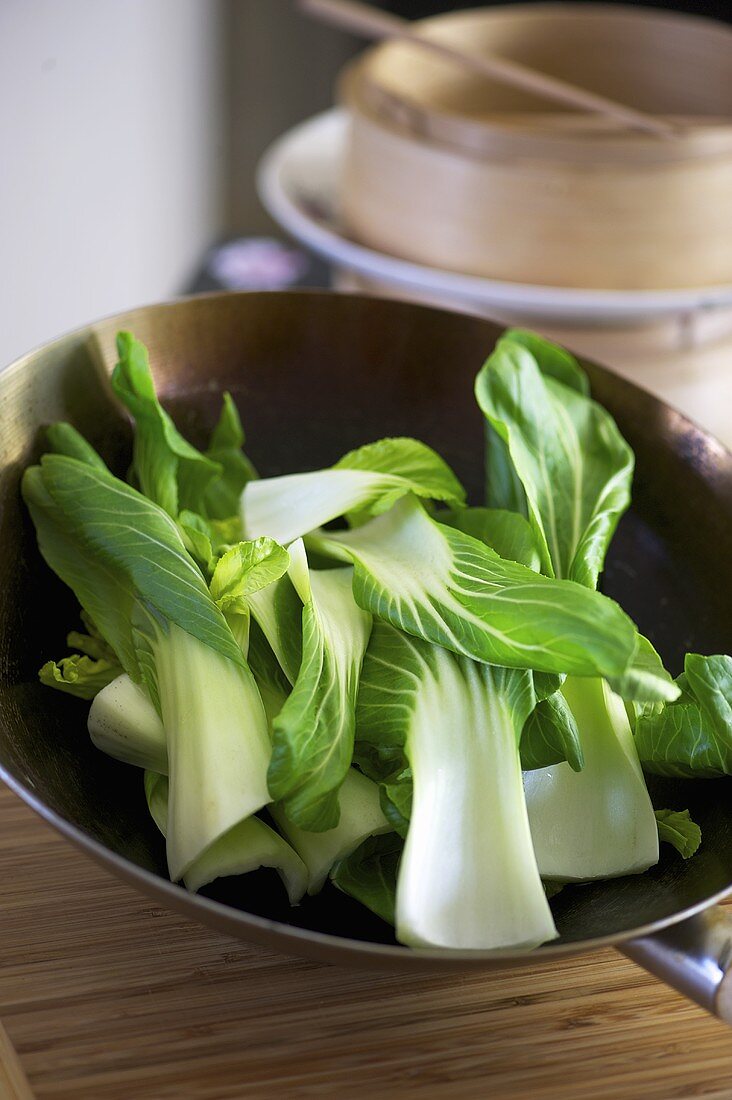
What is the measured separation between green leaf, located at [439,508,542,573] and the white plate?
1.13ft

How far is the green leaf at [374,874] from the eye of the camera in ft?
1.38

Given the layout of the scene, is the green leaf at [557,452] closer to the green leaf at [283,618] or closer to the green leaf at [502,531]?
the green leaf at [502,531]

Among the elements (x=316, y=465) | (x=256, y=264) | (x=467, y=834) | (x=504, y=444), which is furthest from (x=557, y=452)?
(x=256, y=264)

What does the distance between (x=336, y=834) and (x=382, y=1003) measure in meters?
0.08

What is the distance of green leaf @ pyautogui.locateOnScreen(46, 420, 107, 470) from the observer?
1.77ft

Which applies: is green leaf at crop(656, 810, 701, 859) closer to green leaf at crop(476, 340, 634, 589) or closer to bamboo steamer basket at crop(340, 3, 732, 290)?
green leaf at crop(476, 340, 634, 589)

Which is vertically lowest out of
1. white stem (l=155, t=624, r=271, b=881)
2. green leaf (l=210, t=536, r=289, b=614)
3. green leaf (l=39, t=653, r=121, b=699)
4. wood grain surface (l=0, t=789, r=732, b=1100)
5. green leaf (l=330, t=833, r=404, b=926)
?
wood grain surface (l=0, t=789, r=732, b=1100)

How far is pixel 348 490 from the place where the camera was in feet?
1.76

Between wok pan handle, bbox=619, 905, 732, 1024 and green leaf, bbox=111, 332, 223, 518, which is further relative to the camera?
green leaf, bbox=111, 332, 223, 518

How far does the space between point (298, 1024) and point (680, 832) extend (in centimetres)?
17

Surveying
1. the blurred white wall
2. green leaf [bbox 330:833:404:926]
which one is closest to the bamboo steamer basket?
the blurred white wall

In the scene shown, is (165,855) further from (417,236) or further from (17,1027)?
(417,236)

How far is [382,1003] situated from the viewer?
0.45m

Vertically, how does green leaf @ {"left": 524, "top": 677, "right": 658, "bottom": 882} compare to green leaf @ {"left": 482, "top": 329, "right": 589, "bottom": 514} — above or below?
below
